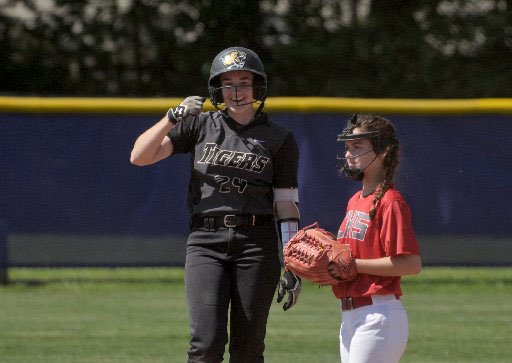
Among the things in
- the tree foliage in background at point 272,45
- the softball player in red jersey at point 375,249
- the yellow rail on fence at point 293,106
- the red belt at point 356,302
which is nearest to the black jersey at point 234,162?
the softball player in red jersey at point 375,249

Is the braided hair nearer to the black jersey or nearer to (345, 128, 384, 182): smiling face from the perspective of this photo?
(345, 128, 384, 182): smiling face

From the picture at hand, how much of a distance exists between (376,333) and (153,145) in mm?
1506

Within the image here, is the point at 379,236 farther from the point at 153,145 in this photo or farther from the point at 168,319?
the point at 168,319

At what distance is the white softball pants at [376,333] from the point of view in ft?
15.7

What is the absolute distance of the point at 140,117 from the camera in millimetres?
12281

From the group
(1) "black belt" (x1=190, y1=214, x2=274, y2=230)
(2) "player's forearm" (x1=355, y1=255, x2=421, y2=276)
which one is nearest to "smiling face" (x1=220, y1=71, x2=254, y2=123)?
(1) "black belt" (x1=190, y1=214, x2=274, y2=230)

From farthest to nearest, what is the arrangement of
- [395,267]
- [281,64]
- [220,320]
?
[281,64] < [220,320] < [395,267]

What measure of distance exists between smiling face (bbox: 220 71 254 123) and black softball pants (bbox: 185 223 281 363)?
546mm

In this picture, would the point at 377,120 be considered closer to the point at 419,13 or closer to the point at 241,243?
the point at 241,243

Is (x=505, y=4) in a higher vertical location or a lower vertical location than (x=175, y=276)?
higher

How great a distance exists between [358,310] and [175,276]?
27.9 feet

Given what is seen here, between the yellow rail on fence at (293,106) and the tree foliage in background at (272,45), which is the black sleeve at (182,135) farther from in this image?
the tree foliage in background at (272,45)

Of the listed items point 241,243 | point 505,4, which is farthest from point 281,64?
point 241,243

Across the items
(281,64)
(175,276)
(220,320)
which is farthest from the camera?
(281,64)
